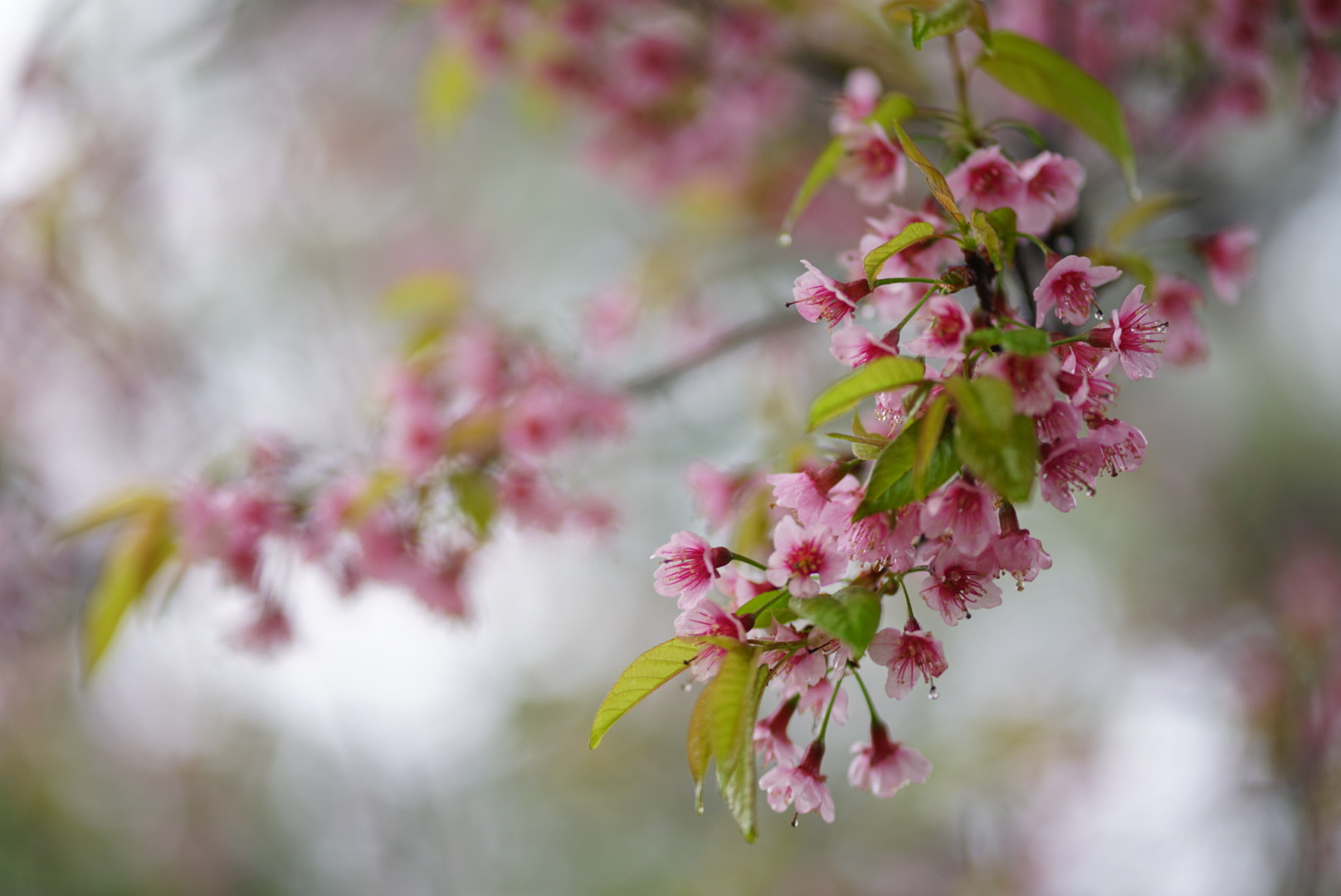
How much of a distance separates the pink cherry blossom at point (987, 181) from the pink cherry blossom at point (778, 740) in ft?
1.30

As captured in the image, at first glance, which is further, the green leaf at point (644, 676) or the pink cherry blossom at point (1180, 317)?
the pink cherry blossom at point (1180, 317)

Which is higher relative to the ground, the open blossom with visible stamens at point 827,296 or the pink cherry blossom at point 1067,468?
the open blossom with visible stamens at point 827,296

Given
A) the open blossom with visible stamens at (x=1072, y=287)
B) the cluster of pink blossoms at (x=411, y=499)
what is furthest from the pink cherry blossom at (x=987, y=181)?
the cluster of pink blossoms at (x=411, y=499)

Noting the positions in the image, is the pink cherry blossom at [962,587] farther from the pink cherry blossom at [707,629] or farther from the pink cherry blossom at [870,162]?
the pink cherry blossom at [870,162]

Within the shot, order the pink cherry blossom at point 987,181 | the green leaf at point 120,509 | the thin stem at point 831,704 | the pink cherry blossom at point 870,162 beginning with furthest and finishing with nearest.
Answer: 1. the green leaf at point 120,509
2. the pink cherry blossom at point 870,162
3. the pink cherry blossom at point 987,181
4. the thin stem at point 831,704

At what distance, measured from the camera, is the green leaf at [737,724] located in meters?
0.50

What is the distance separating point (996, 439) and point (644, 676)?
266mm

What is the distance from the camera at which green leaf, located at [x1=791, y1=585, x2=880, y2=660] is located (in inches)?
19.4

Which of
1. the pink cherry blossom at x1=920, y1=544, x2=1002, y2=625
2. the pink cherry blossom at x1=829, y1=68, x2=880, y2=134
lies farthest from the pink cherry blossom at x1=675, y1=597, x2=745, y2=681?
the pink cherry blossom at x1=829, y1=68, x2=880, y2=134

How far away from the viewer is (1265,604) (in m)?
2.59

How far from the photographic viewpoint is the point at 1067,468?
0.57 metres

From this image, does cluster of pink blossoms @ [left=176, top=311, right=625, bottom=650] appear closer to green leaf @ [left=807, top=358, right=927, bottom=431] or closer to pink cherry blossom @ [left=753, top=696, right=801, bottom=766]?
pink cherry blossom @ [left=753, top=696, right=801, bottom=766]

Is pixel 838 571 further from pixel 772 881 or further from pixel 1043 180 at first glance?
pixel 772 881

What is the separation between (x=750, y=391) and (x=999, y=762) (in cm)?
120
